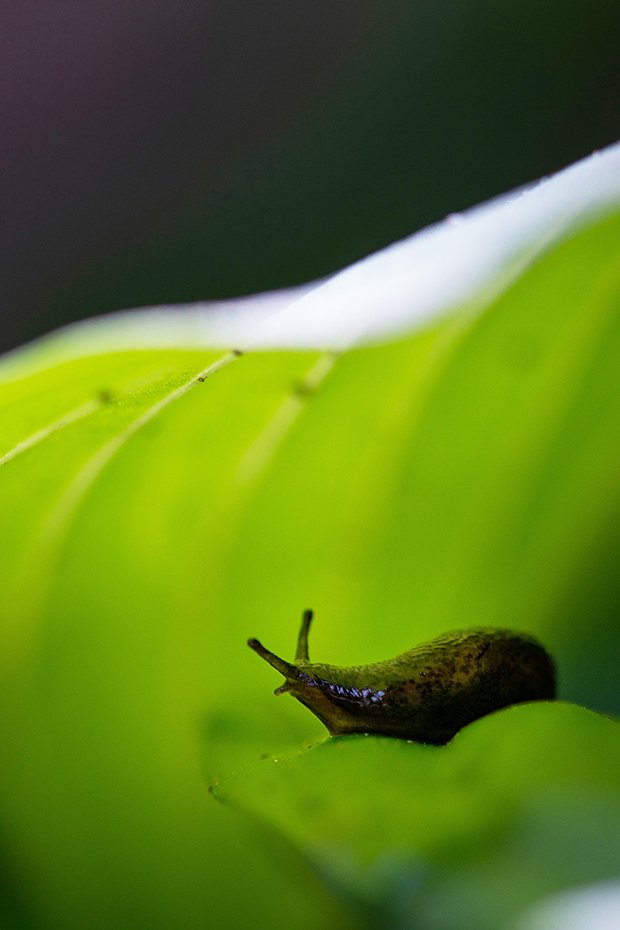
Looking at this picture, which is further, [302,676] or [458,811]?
[302,676]

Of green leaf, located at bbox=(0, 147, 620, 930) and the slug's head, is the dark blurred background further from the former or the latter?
the slug's head

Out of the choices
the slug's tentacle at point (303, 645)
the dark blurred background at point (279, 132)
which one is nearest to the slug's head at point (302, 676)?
the slug's tentacle at point (303, 645)

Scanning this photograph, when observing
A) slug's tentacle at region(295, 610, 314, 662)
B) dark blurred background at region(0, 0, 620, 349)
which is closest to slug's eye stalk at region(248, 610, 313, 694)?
slug's tentacle at region(295, 610, 314, 662)

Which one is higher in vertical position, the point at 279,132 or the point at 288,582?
the point at 279,132

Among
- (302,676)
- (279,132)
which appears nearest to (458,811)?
(302,676)

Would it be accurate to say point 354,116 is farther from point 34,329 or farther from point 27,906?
point 27,906

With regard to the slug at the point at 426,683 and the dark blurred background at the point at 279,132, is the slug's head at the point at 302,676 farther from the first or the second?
the dark blurred background at the point at 279,132

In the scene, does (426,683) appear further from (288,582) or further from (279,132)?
(279,132)
